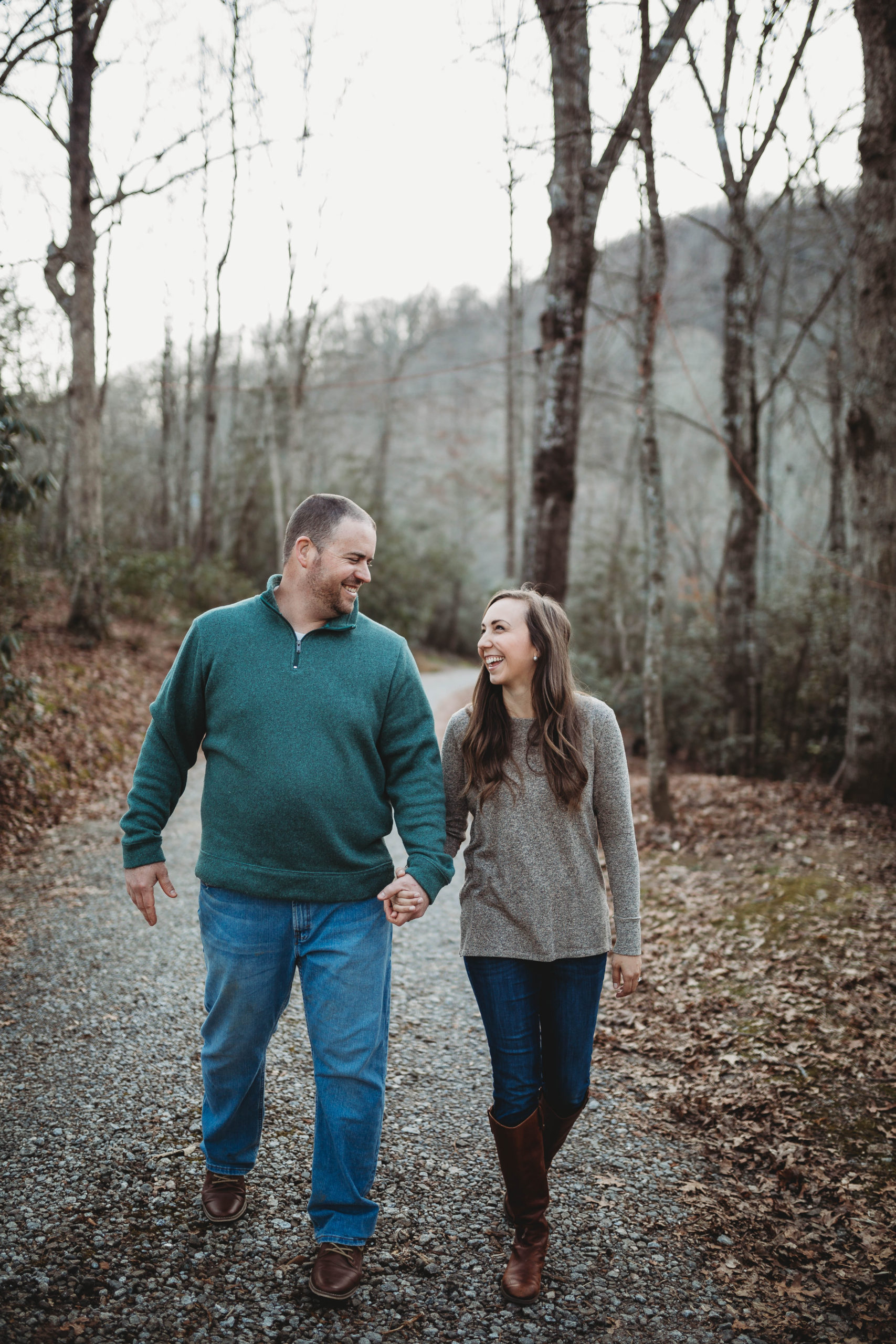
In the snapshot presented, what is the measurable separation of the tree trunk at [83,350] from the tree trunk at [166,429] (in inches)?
460

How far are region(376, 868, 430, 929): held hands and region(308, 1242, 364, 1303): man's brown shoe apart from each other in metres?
0.95

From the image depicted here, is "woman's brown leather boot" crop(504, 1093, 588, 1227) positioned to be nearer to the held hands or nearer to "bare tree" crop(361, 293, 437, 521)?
the held hands

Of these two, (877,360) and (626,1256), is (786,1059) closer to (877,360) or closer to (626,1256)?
(626,1256)

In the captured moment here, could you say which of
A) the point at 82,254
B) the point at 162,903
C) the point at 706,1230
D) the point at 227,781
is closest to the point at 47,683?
the point at 162,903

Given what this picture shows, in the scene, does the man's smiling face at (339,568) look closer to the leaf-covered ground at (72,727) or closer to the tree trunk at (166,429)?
the leaf-covered ground at (72,727)

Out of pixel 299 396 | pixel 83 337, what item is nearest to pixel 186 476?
pixel 299 396

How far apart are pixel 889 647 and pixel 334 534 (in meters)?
7.39

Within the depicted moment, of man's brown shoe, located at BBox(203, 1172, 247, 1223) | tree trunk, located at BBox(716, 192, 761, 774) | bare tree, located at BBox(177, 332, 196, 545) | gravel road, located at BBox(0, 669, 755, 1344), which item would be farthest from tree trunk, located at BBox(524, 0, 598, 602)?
bare tree, located at BBox(177, 332, 196, 545)

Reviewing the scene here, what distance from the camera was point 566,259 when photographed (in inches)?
369

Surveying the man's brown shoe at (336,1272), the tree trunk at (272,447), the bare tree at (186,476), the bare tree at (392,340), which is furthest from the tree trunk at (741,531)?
the bare tree at (392,340)

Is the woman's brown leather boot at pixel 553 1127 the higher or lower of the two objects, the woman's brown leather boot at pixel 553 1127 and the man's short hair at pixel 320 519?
the lower

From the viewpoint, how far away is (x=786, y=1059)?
427 centimetres

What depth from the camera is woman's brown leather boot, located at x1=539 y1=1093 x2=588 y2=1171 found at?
9.43ft

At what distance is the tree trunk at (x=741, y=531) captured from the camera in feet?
38.7
